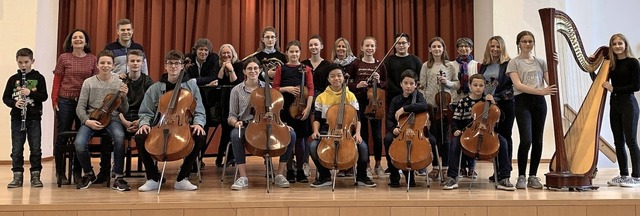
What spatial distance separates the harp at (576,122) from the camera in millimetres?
3371

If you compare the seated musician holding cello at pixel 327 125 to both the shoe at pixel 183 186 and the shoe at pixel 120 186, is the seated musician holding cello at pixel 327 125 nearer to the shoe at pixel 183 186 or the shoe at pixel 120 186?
the shoe at pixel 183 186

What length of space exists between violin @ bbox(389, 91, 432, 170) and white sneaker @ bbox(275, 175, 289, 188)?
29.7 inches

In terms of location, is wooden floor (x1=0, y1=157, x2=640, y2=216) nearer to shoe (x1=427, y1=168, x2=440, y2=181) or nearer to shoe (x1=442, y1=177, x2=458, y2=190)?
shoe (x1=442, y1=177, x2=458, y2=190)

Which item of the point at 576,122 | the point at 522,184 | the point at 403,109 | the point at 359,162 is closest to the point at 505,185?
the point at 522,184

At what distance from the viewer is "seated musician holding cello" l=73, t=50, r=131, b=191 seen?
362 centimetres

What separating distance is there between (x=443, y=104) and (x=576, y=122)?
92cm

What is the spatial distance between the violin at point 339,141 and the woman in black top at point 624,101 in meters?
1.82

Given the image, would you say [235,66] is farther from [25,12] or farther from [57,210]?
[25,12]

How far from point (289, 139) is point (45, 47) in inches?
156

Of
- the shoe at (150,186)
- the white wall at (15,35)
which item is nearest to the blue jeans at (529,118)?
the shoe at (150,186)

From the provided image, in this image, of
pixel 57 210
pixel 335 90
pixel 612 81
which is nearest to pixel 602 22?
pixel 612 81

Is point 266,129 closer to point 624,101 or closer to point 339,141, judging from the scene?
point 339,141

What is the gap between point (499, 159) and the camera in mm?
3688

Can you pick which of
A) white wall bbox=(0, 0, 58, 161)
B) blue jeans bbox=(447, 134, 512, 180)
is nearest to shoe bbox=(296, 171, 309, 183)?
blue jeans bbox=(447, 134, 512, 180)
